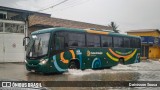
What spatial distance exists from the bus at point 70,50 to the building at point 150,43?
27922 mm

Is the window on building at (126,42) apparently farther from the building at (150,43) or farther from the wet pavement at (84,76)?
the building at (150,43)

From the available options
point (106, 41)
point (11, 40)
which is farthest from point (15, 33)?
point (106, 41)

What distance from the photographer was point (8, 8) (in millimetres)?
39062

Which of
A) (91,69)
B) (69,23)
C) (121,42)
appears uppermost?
(69,23)

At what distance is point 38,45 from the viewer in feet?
58.9

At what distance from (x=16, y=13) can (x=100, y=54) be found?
22.4m

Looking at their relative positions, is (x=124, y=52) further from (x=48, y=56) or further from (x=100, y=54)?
(x=48, y=56)

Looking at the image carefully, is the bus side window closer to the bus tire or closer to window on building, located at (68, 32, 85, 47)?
window on building, located at (68, 32, 85, 47)

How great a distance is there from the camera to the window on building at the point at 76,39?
1891 cm

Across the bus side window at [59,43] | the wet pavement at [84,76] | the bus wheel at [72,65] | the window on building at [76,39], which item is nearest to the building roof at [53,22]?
the wet pavement at [84,76]

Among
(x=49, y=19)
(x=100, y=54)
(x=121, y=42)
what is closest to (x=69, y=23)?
(x=49, y=19)

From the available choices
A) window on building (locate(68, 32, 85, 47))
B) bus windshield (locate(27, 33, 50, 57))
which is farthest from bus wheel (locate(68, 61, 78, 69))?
bus windshield (locate(27, 33, 50, 57))

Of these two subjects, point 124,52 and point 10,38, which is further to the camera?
point 10,38

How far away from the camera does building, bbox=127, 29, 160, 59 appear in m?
51.5
